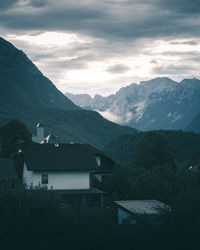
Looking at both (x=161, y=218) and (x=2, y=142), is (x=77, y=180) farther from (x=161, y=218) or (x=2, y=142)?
(x=2, y=142)

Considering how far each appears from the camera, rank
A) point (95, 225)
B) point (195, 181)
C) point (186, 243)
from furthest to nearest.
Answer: point (195, 181) → point (95, 225) → point (186, 243)

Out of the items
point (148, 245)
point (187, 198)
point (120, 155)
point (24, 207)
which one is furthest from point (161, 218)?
point (120, 155)

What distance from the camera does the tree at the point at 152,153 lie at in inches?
2859

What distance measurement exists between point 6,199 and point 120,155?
12471 cm

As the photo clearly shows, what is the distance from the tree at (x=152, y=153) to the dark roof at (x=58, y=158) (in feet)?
59.2

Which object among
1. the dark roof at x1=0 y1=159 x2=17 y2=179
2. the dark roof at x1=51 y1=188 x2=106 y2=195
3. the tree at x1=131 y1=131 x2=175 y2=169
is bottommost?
the dark roof at x1=51 y1=188 x2=106 y2=195

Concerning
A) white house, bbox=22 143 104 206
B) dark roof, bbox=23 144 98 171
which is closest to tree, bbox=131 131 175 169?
dark roof, bbox=23 144 98 171

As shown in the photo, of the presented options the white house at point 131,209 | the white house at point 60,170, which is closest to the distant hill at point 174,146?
the white house at point 60,170

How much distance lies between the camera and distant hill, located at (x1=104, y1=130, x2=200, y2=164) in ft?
488

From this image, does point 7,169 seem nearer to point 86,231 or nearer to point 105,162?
point 105,162

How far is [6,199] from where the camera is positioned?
33031 millimetres

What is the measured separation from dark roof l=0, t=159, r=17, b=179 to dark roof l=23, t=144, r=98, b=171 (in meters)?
5.16

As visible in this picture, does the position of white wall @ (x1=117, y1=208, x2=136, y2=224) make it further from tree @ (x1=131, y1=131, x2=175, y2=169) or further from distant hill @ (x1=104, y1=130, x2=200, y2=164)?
distant hill @ (x1=104, y1=130, x2=200, y2=164)

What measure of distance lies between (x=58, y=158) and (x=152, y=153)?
2370 centimetres
